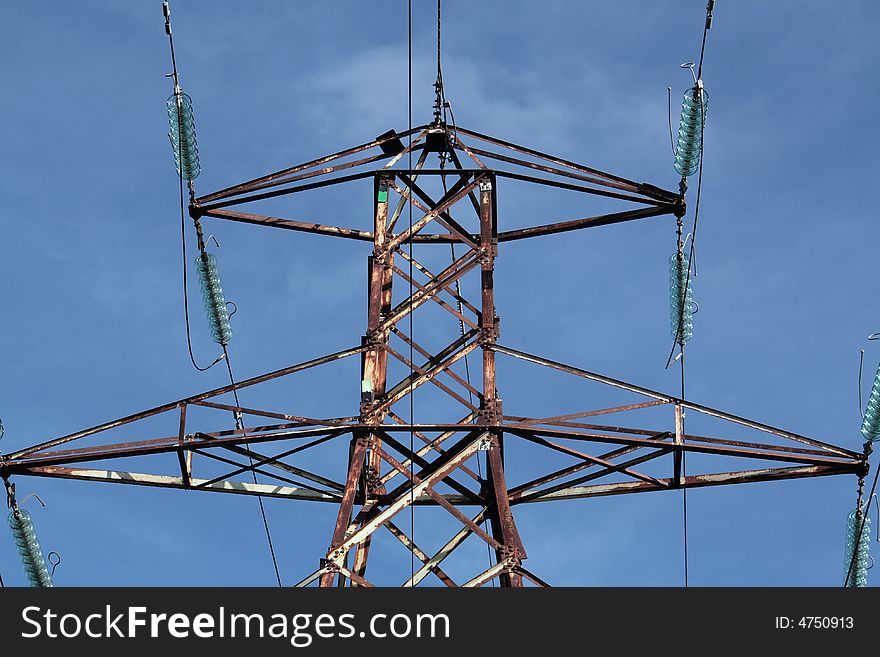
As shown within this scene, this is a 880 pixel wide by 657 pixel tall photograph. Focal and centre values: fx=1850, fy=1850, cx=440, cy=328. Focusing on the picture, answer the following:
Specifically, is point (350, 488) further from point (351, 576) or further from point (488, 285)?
point (488, 285)

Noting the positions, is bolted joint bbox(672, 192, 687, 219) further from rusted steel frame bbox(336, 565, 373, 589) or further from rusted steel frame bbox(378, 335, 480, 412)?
rusted steel frame bbox(336, 565, 373, 589)

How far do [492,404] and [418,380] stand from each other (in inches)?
54.9

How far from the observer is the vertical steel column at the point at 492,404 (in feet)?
75.8

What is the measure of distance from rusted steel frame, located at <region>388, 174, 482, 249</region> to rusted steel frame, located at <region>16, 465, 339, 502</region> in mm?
3848

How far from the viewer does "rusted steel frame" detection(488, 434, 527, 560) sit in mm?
23141

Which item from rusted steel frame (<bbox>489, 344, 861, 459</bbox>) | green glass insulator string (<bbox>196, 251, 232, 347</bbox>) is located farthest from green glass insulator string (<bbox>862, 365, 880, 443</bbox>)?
green glass insulator string (<bbox>196, 251, 232, 347</bbox>)

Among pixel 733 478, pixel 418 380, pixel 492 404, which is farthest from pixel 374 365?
pixel 733 478

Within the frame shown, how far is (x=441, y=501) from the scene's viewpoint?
79.8 feet

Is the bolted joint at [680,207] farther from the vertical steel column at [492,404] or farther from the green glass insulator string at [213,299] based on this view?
the green glass insulator string at [213,299]

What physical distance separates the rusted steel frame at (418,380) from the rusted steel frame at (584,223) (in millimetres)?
2620
